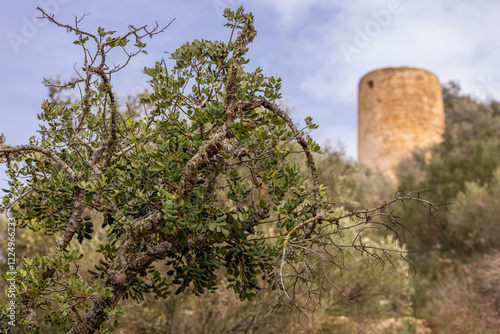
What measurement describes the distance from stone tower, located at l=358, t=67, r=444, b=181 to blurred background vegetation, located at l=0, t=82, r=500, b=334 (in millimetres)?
5697

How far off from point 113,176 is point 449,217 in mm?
12129

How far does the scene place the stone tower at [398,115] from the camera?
2294 cm

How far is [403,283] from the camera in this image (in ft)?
25.4

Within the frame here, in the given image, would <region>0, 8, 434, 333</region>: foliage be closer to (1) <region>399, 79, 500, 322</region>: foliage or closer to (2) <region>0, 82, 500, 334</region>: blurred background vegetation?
(2) <region>0, 82, 500, 334</region>: blurred background vegetation

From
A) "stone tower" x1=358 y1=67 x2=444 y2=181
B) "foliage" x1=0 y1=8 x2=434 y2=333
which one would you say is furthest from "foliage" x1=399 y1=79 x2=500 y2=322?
"foliage" x1=0 y1=8 x2=434 y2=333

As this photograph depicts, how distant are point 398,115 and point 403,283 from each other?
17.0 m

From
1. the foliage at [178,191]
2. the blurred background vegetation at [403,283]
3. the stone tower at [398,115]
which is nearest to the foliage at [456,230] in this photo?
the blurred background vegetation at [403,283]

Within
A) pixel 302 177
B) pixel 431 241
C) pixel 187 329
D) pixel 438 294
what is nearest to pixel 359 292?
pixel 187 329

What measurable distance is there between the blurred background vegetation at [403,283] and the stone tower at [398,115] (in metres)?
5.70

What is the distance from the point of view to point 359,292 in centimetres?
750

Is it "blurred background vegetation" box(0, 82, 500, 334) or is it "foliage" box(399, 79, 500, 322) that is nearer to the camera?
"blurred background vegetation" box(0, 82, 500, 334)

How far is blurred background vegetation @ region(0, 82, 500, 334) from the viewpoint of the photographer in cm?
634

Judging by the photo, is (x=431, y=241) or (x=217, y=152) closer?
(x=217, y=152)

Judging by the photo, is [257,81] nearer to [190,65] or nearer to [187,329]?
[190,65]
